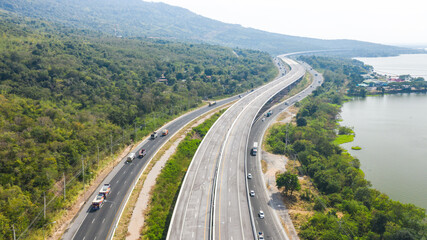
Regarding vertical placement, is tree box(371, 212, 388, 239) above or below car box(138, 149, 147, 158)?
below

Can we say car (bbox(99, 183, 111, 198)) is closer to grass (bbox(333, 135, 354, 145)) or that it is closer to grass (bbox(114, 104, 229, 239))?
grass (bbox(114, 104, 229, 239))

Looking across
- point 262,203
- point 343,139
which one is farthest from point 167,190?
point 343,139

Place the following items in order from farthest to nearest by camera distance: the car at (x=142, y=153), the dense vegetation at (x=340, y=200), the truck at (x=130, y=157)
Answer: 1. the car at (x=142, y=153)
2. the truck at (x=130, y=157)
3. the dense vegetation at (x=340, y=200)

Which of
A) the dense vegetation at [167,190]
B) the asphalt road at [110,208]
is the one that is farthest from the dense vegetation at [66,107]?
the dense vegetation at [167,190]

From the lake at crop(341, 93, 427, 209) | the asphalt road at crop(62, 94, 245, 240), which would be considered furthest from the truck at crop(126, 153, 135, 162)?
the lake at crop(341, 93, 427, 209)

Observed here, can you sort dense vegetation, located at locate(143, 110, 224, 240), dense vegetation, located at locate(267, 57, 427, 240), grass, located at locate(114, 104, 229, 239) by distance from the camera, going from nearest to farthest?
dense vegetation, located at locate(267, 57, 427, 240) → grass, located at locate(114, 104, 229, 239) → dense vegetation, located at locate(143, 110, 224, 240)

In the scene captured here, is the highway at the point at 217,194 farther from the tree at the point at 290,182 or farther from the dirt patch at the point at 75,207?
the dirt patch at the point at 75,207

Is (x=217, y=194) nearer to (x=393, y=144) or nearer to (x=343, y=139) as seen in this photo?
(x=343, y=139)
